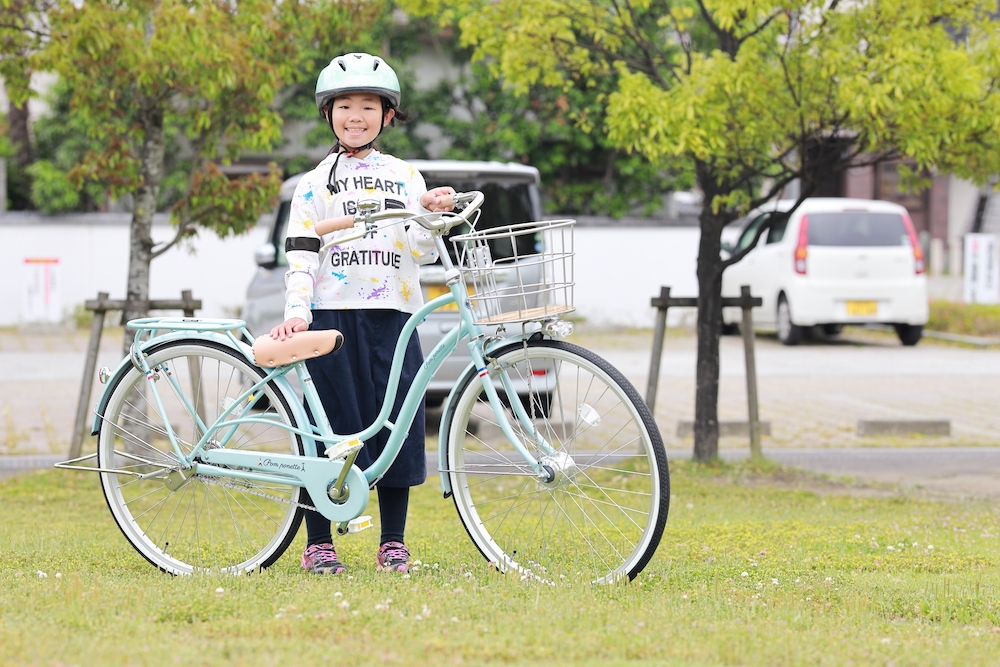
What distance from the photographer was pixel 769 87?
708 cm

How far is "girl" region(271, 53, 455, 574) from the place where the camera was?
4305 mm

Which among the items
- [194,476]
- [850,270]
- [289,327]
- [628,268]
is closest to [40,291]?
[628,268]

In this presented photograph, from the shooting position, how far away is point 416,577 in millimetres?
4188

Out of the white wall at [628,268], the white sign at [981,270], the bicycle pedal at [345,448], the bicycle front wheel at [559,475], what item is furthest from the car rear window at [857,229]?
the bicycle pedal at [345,448]

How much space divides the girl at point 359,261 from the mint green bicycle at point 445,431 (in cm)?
10

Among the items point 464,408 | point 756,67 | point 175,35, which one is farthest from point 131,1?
point 464,408

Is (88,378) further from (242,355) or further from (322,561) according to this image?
(322,561)

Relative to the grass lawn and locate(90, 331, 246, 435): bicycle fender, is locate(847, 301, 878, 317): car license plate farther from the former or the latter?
locate(90, 331, 246, 435): bicycle fender

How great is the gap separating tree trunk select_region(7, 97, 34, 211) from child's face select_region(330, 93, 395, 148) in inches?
669

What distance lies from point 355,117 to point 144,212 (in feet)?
12.5

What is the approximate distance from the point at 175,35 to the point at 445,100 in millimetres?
14039

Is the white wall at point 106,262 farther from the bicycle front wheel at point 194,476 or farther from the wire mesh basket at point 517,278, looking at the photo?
the wire mesh basket at point 517,278

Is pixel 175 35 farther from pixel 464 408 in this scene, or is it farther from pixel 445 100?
pixel 445 100

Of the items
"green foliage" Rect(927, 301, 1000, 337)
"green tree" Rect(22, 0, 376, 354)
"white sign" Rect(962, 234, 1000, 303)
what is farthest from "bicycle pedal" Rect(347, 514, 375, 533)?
"white sign" Rect(962, 234, 1000, 303)
